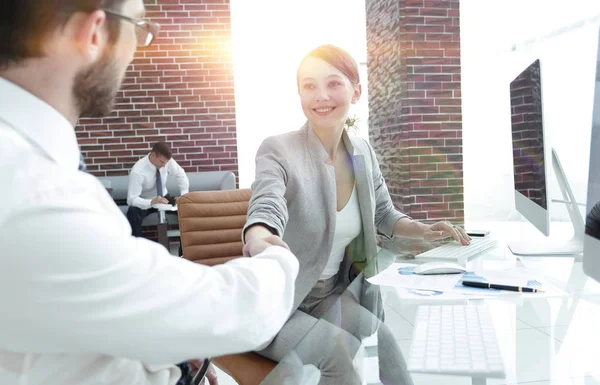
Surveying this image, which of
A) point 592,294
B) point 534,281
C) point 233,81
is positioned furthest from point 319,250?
point 233,81

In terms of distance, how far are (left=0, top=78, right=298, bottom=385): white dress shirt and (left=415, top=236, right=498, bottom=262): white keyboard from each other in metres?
1.18

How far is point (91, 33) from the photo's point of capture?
1.99ft

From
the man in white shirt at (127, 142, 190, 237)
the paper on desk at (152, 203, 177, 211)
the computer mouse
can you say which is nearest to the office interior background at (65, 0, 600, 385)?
the computer mouse

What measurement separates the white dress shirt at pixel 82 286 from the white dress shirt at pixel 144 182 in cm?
481

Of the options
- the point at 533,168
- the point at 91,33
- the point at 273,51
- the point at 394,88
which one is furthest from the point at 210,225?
the point at 273,51

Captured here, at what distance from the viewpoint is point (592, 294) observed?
1.33 meters

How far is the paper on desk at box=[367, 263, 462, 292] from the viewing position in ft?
4.51

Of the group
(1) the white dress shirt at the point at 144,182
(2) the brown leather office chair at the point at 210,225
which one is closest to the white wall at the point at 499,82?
(1) the white dress shirt at the point at 144,182

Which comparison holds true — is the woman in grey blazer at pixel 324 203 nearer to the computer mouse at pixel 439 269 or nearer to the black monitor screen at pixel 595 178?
the computer mouse at pixel 439 269

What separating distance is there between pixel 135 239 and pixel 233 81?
591cm

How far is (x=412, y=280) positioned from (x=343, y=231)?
0.40 m

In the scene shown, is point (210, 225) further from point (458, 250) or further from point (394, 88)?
point (394, 88)

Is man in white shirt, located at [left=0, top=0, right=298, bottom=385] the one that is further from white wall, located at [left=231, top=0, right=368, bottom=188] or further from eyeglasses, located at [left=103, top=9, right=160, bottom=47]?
white wall, located at [left=231, top=0, right=368, bottom=188]

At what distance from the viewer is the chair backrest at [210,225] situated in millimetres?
1976
